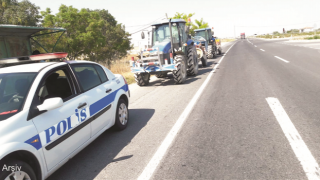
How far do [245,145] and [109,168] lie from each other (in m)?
2.12

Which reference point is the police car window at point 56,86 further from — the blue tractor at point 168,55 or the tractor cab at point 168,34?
the tractor cab at point 168,34

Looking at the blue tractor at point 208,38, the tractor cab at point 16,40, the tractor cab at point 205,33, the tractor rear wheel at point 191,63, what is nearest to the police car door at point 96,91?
the tractor cab at point 16,40

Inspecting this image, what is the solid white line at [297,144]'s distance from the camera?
117 inches

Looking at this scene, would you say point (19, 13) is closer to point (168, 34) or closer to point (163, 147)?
point (168, 34)

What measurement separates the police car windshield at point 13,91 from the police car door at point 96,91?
0.88 m

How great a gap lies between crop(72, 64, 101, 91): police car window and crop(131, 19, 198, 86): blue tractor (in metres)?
5.36

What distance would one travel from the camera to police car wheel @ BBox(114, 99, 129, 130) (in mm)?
4953

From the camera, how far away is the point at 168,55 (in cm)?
1064

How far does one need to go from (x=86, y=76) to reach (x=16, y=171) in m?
2.15

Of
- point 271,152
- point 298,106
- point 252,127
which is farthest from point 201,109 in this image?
point 271,152

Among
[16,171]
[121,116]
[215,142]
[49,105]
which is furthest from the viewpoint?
[121,116]

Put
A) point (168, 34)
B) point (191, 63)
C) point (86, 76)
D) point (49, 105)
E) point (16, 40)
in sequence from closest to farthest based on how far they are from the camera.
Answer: point (49, 105), point (86, 76), point (16, 40), point (168, 34), point (191, 63)

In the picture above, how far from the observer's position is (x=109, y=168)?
357 centimetres

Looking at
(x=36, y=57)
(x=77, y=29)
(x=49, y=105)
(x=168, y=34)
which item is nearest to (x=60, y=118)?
(x=49, y=105)
